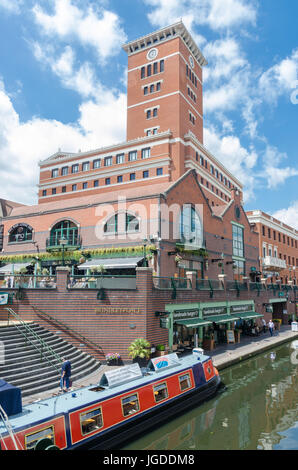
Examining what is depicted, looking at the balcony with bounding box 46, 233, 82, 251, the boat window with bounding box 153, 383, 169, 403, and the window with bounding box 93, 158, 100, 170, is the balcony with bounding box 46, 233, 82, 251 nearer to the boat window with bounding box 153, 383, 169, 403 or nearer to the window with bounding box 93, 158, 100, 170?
the boat window with bounding box 153, 383, 169, 403

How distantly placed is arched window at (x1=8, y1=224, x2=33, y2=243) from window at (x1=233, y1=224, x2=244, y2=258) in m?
21.6

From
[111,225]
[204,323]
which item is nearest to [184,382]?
[204,323]

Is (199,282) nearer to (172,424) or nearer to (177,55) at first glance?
(172,424)

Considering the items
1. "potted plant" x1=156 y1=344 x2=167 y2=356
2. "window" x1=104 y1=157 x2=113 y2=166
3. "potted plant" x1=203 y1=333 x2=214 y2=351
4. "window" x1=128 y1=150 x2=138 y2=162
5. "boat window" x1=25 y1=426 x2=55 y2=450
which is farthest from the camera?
"window" x1=104 y1=157 x2=113 y2=166

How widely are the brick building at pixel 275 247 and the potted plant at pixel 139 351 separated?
30.7 m

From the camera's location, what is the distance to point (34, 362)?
14484 mm

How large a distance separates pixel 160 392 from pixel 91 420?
10.2ft

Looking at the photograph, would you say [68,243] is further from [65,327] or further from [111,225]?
[65,327]

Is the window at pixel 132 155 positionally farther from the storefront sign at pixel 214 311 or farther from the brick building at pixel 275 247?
the storefront sign at pixel 214 311

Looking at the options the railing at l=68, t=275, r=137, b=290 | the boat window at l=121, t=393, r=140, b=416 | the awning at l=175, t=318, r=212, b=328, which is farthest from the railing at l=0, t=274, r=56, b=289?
the boat window at l=121, t=393, r=140, b=416

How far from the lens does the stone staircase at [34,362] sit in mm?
13070

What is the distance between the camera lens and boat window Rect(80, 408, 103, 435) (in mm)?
9094

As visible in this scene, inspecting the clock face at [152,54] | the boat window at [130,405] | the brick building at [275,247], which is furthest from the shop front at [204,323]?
the clock face at [152,54]

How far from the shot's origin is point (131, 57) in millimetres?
53750
